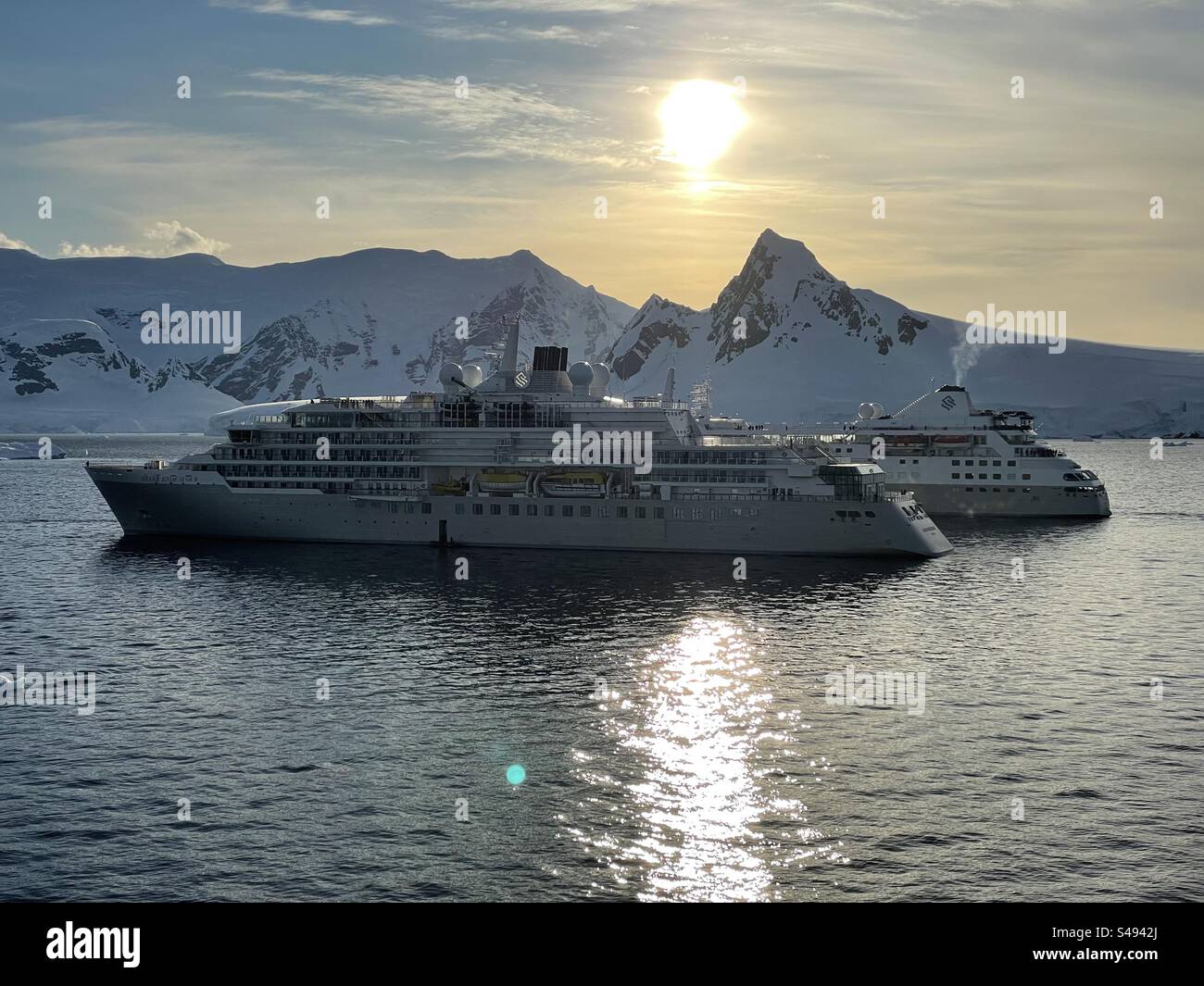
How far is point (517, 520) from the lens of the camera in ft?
238

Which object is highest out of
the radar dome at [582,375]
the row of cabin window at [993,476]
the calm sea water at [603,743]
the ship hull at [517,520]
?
the radar dome at [582,375]

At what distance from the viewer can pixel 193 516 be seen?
253 feet

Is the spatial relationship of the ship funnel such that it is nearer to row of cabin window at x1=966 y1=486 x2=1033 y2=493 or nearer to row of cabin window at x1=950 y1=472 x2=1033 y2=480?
row of cabin window at x1=950 y1=472 x2=1033 y2=480

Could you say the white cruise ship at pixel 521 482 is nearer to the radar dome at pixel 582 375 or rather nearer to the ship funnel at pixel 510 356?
the ship funnel at pixel 510 356

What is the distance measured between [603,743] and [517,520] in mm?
43509

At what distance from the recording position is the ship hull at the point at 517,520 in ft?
222

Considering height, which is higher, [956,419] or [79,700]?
[956,419]

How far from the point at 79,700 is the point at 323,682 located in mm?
7454

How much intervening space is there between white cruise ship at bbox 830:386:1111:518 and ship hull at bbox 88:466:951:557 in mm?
30066

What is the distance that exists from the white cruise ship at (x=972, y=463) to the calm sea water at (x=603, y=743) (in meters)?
42.4

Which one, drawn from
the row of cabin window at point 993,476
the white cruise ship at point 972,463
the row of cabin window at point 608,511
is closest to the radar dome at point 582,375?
the row of cabin window at point 608,511

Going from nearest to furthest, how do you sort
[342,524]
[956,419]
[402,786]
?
[402,786]
[342,524]
[956,419]
